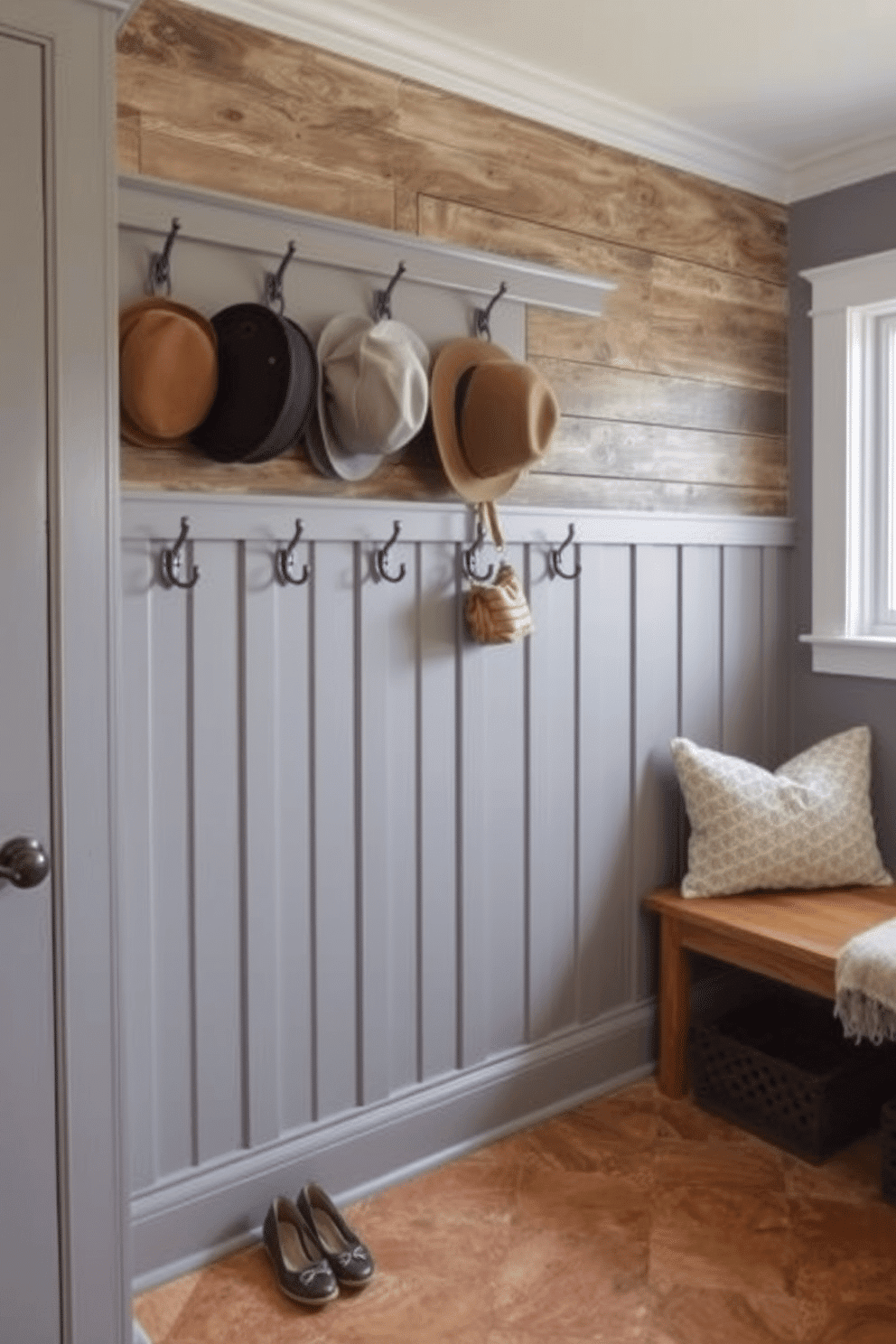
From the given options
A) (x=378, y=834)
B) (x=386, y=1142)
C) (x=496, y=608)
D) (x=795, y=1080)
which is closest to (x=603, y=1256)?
(x=386, y=1142)

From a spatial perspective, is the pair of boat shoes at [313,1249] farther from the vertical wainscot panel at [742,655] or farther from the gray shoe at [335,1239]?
the vertical wainscot panel at [742,655]

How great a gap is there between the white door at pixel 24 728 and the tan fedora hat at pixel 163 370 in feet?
1.34

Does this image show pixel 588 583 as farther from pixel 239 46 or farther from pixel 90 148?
pixel 90 148

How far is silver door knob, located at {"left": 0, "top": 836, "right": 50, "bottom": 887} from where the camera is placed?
1393 millimetres

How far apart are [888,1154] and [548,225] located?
207cm

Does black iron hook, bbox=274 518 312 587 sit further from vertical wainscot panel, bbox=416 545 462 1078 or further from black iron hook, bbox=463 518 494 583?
black iron hook, bbox=463 518 494 583

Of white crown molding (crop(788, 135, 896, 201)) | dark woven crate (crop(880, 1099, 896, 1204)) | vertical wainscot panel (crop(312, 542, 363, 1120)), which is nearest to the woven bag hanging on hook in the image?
vertical wainscot panel (crop(312, 542, 363, 1120))

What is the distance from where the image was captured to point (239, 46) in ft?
6.57

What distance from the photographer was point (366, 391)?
1978 mm

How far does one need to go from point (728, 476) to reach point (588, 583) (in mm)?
582

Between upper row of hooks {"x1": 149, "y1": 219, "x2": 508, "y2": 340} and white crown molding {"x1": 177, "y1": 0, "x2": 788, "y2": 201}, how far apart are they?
A: 1.31 feet

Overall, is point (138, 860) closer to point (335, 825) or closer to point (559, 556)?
point (335, 825)

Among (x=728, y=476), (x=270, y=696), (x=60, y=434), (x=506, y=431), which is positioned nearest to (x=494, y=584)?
(x=506, y=431)

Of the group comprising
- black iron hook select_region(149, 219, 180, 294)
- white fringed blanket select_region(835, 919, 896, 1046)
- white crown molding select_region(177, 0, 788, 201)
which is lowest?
white fringed blanket select_region(835, 919, 896, 1046)
